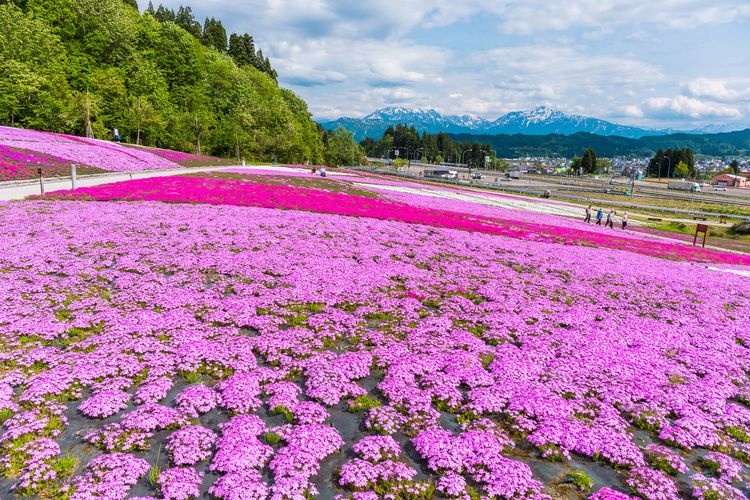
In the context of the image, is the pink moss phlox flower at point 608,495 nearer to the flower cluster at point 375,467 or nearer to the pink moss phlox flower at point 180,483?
the flower cluster at point 375,467

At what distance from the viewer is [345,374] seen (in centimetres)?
1186

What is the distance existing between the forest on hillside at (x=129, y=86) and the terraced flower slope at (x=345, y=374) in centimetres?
7317

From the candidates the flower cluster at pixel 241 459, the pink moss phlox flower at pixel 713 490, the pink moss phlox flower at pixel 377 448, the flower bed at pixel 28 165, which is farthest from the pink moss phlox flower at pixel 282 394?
the flower bed at pixel 28 165

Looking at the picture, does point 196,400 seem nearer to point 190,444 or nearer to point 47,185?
point 190,444

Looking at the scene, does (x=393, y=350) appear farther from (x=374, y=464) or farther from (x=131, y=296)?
(x=131, y=296)

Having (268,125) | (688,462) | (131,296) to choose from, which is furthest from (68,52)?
(688,462)

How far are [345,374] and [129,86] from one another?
382ft

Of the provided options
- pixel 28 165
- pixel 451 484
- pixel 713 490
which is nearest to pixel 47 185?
pixel 28 165

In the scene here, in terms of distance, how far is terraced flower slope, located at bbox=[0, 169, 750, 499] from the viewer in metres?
8.27

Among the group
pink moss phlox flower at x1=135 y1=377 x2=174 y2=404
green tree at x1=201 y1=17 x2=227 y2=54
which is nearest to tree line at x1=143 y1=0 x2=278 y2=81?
green tree at x1=201 y1=17 x2=227 y2=54

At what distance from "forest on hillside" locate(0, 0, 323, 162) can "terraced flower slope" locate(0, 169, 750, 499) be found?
240 ft

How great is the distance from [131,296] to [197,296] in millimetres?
2362

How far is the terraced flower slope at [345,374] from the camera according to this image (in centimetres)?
827

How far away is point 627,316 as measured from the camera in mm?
18578
